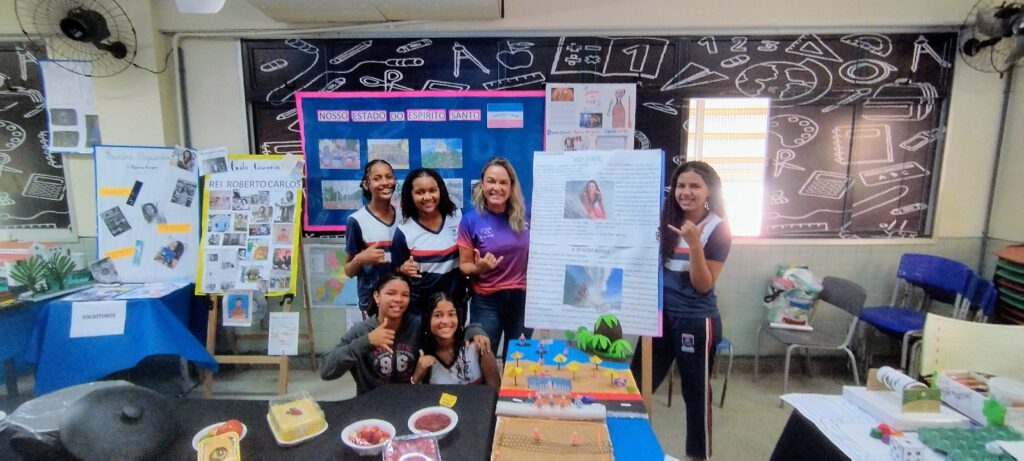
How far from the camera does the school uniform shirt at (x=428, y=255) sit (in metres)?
2.00

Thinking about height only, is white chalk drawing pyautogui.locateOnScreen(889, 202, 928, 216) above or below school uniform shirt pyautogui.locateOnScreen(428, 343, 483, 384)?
above

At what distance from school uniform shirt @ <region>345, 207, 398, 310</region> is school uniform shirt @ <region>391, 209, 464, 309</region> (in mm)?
132

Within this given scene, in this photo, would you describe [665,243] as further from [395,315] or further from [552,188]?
[395,315]

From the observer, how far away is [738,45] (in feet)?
9.57

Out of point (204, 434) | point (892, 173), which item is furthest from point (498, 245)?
point (892, 173)

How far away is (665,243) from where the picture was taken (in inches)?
73.3

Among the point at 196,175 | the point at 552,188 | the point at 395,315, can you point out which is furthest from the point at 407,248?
the point at 196,175

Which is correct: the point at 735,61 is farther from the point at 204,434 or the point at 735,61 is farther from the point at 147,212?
the point at 147,212

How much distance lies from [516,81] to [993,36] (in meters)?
2.94

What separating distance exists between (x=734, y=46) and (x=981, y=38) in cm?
154

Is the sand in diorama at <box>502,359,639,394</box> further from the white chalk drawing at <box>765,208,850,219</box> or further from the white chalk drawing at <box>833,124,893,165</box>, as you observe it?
the white chalk drawing at <box>833,124,893,165</box>

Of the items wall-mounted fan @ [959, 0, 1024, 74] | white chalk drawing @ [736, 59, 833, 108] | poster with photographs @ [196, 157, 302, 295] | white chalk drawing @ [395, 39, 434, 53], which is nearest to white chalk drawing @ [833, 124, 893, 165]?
white chalk drawing @ [736, 59, 833, 108]

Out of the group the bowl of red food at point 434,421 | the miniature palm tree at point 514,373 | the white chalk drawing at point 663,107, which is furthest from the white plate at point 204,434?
the white chalk drawing at point 663,107

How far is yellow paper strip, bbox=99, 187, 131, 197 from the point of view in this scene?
2619 mm
